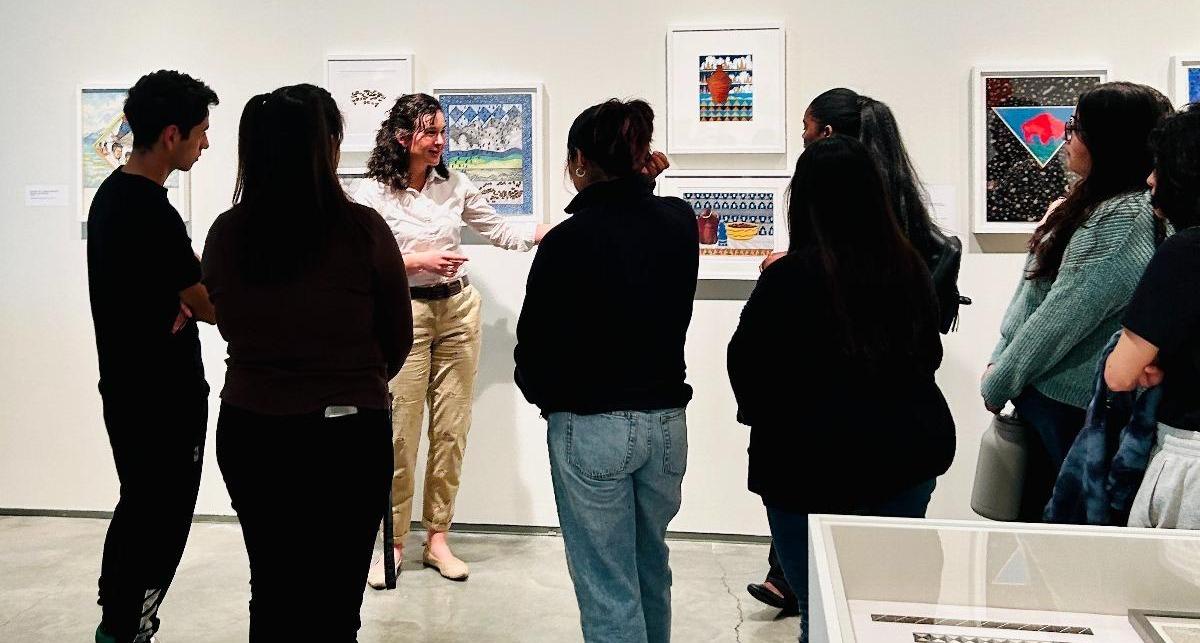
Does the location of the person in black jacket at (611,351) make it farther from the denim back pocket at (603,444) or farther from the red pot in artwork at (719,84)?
the red pot in artwork at (719,84)

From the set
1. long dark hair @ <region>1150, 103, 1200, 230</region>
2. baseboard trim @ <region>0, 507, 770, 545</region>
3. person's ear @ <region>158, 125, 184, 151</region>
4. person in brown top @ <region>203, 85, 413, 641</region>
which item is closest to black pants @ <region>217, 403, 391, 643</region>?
person in brown top @ <region>203, 85, 413, 641</region>

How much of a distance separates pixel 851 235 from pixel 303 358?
3.30 feet

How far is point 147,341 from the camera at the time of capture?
2.50m

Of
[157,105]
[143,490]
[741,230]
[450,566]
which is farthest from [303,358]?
[741,230]

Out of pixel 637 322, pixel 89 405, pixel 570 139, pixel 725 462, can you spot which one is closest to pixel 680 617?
pixel 725 462

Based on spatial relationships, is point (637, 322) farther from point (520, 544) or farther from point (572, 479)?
point (520, 544)

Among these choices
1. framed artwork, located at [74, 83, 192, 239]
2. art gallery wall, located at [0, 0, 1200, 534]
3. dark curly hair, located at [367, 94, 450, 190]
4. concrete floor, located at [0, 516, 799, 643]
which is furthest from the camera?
framed artwork, located at [74, 83, 192, 239]

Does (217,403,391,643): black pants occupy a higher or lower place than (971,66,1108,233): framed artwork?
lower

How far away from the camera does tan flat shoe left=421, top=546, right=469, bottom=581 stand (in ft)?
11.6

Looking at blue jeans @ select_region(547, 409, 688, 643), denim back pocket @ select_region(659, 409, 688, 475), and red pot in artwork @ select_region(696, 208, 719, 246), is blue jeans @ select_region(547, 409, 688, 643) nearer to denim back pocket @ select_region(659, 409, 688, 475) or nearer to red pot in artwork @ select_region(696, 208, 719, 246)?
denim back pocket @ select_region(659, 409, 688, 475)

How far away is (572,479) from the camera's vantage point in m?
2.10


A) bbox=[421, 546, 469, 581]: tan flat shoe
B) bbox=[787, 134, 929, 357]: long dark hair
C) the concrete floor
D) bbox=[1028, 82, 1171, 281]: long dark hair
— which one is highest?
bbox=[1028, 82, 1171, 281]: long dark hair

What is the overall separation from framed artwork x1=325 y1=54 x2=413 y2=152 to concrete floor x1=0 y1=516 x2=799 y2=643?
5.21 ft

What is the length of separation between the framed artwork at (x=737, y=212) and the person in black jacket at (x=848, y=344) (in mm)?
1981
